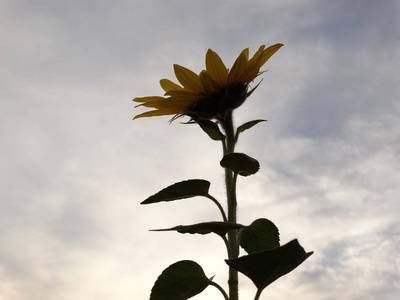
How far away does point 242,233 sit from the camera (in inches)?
60.3

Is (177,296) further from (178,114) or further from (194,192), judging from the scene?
(178,114)

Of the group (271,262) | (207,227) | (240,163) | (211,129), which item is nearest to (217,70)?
(211,129)

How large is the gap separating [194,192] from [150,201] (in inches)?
6.1

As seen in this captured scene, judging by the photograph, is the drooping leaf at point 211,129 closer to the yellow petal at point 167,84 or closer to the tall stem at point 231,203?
the tall stem at point 231,203

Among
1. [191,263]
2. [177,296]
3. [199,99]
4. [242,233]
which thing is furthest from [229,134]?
[177,296]

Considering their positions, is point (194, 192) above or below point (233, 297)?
above

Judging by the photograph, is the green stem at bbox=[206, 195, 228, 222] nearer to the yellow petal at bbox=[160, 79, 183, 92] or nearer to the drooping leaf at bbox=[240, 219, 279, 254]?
the drooping leaf at bbox=[240, 219, 279, 254]

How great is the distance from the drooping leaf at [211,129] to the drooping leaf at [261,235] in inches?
12.6

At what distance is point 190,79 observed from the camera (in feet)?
5.38

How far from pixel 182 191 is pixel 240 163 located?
0.24m

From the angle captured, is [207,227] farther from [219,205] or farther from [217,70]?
[217,70]

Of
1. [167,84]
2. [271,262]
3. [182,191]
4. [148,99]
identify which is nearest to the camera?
[271,262]

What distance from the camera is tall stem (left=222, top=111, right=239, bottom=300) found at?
56.7 inches

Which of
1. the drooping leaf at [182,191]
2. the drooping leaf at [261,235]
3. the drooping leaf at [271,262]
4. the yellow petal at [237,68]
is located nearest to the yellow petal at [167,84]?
the yellow petal at [237,68]
